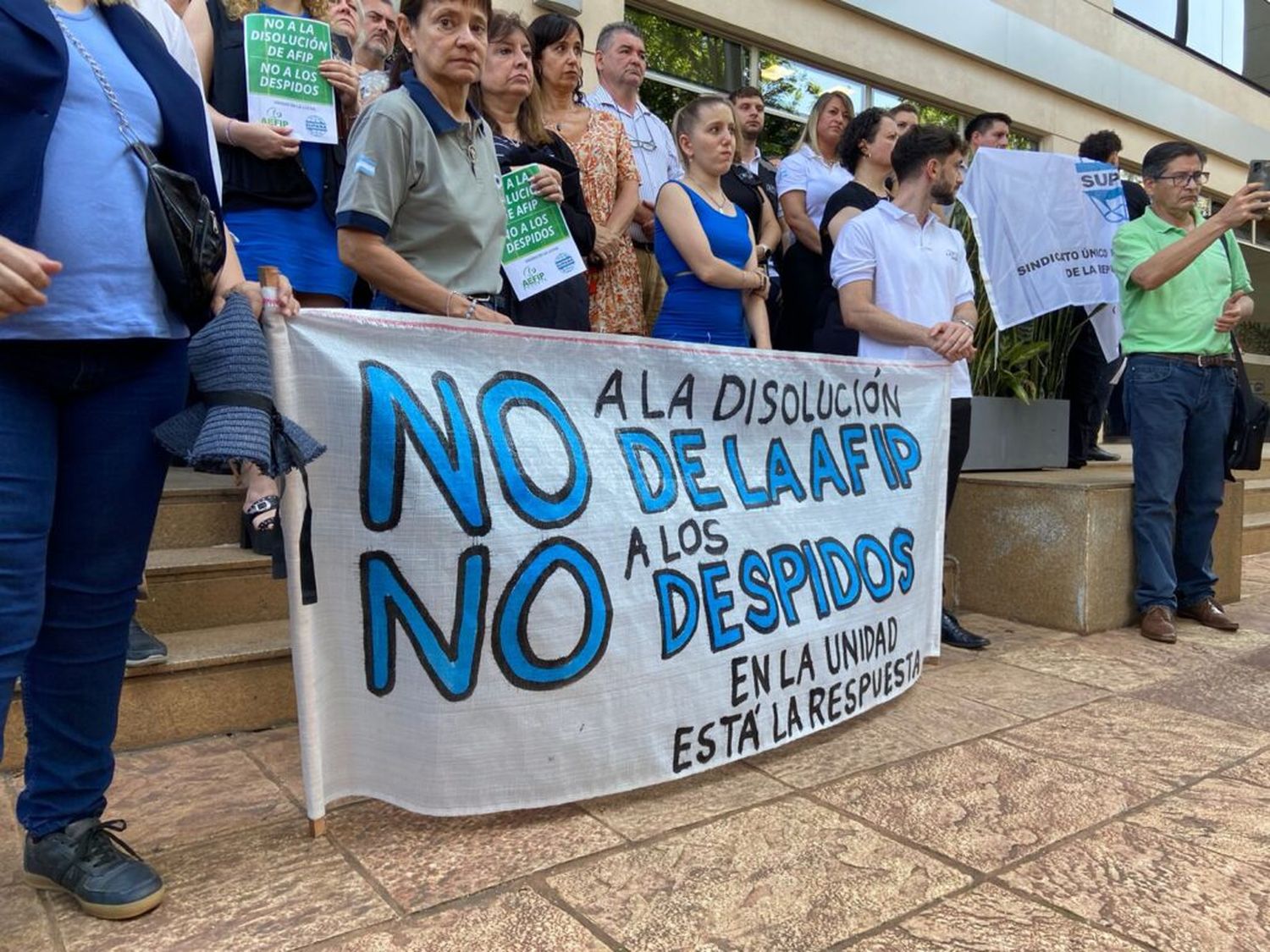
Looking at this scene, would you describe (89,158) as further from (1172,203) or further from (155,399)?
(1172,203)

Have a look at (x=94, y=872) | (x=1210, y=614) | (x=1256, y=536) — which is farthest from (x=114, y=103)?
(x=1256, y=536)

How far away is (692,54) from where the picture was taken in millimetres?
7984

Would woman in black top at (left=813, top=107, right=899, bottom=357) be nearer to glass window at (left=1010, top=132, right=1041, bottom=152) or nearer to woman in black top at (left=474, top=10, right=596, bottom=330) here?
woman in black top at (left=474, top=10, right=596, bottom=330)

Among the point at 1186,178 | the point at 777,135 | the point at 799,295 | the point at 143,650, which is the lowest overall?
the point at 143,650

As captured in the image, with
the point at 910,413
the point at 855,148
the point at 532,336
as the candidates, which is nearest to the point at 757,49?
the point at 855,148

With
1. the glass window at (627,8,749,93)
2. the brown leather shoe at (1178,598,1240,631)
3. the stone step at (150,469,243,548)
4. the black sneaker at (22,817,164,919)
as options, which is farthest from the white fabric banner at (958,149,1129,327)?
the black sneaker at (22,817,164,919)

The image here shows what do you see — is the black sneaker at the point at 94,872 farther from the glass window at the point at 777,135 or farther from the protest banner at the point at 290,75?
the glass window at the point at 777,135

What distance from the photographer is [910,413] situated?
359cm

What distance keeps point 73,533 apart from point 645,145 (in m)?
3.53

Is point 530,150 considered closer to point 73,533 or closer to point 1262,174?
point 73,533

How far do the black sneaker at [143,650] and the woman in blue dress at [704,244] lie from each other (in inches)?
79.5

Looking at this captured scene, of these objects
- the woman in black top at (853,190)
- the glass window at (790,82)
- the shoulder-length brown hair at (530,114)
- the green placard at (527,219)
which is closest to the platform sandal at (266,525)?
the green placard at (527,219)

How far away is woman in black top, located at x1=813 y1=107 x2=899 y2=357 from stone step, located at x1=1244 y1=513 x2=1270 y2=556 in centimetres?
397

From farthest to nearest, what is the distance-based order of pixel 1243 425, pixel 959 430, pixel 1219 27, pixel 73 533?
pixel 1219 27, pixel 1243 425, pixel 959 430, pixel 73 533
